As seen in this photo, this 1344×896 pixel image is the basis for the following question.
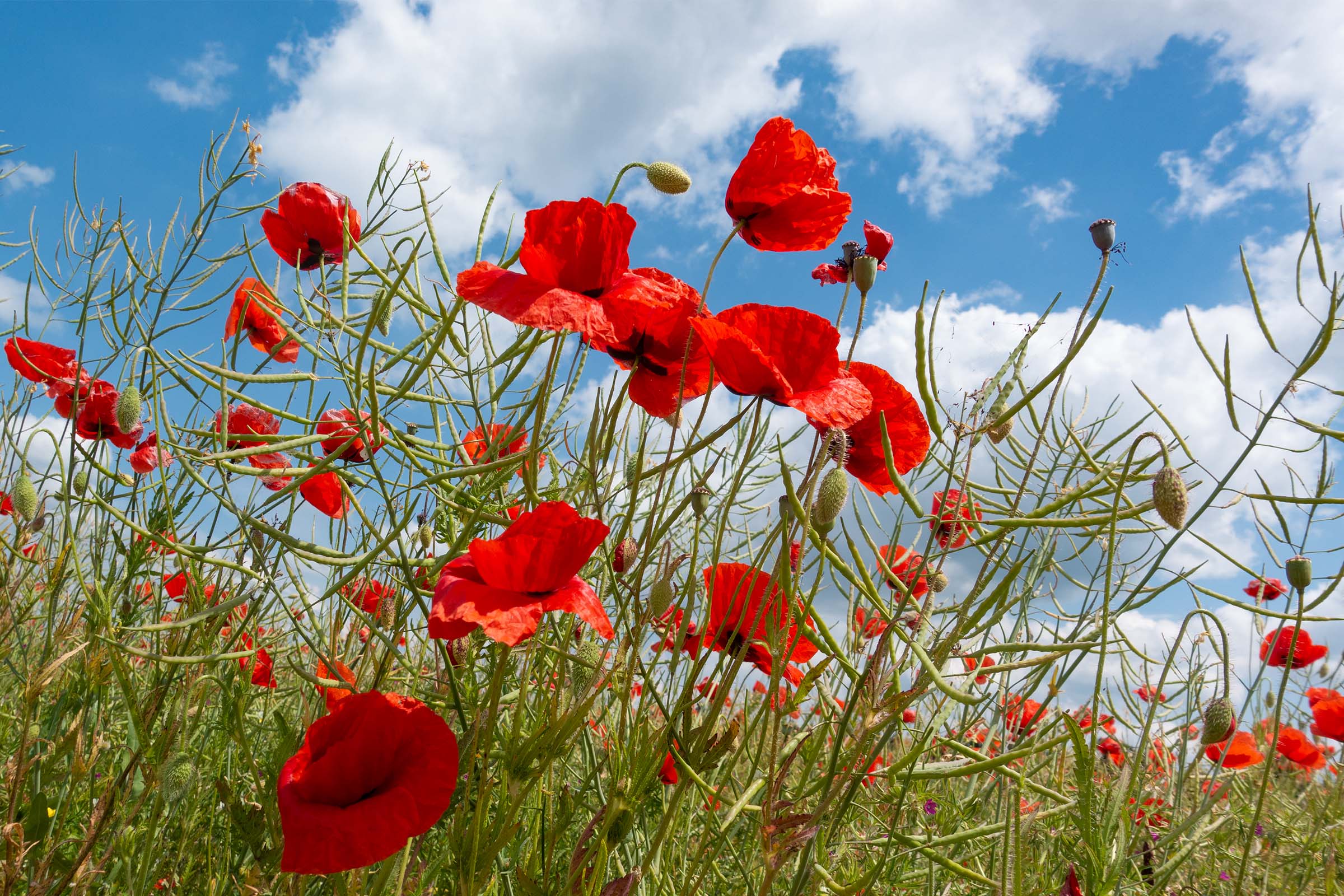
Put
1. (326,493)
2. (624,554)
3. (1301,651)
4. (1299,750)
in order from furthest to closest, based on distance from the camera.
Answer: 1. (1301,651)
2. (1299,750)
3. (326,493)
4. (624,554)

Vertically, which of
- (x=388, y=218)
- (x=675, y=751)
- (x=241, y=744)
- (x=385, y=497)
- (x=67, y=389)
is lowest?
(x=241, y=744)

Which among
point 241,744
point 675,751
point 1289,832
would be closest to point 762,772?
point 675,751

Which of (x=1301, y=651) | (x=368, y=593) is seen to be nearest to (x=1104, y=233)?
(x=368, y=593)

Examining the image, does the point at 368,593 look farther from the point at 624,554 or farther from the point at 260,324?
the point at 624,554

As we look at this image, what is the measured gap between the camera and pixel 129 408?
131 centimetres

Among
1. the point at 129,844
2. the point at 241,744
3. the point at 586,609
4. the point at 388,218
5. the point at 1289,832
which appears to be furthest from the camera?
the point at 1289,832

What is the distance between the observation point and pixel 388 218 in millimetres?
1589

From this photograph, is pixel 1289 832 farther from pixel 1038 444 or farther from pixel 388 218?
pixel 388 218

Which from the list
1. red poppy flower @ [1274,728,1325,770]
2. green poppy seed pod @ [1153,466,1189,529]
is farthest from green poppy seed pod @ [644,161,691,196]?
red poppy flower @ [1274,728,1325,770]

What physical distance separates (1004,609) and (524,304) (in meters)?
0.67

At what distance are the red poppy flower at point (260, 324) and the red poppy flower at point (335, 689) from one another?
0.51 metres

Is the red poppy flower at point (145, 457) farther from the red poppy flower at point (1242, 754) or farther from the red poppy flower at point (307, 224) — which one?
the red poppy flower at point (1242, 754)

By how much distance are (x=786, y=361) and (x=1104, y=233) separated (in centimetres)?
56

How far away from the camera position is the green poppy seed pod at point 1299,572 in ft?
3.47
